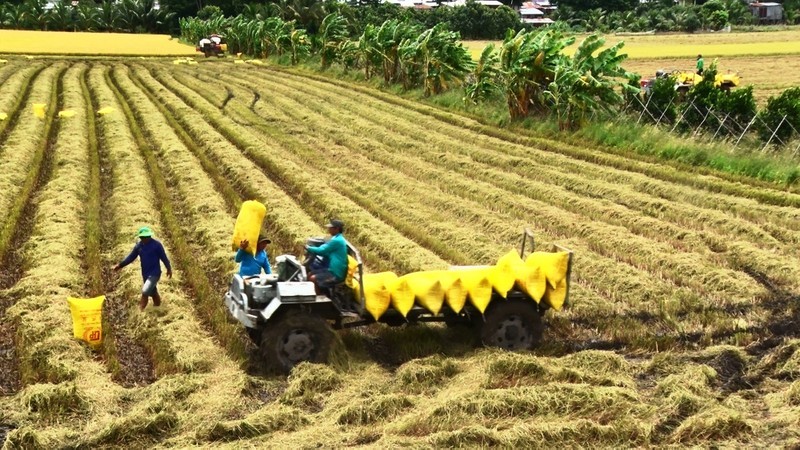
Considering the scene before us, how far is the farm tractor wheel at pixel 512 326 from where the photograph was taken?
32.4ft

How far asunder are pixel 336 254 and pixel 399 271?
10.6ft

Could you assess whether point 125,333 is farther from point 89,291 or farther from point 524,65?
point 524,65

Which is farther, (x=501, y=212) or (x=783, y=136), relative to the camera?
(x=783, y=136)

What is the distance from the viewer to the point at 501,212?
1611 centimetres

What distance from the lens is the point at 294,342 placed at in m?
9.16

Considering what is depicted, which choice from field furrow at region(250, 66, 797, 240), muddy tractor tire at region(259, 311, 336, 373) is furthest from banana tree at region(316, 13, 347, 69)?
muddy tractor tire at region(259, 311, 336, 373)

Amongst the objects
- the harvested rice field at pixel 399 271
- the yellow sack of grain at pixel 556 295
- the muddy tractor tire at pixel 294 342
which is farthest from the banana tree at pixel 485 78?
the muddy tractor tire at pixel 294 342

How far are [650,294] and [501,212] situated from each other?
4.83 m

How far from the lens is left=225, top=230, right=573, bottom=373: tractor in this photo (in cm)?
917

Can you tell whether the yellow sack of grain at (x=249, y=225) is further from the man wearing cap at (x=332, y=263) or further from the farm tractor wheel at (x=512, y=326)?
the farm tractor wheel at (x=512, y=326)

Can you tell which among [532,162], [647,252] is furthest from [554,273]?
[532,162]

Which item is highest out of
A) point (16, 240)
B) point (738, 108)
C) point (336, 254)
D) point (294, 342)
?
point (738, 108)

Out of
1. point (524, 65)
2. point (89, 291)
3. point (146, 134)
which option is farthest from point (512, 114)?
point (89, 291)

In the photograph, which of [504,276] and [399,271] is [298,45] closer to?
[399,271]
